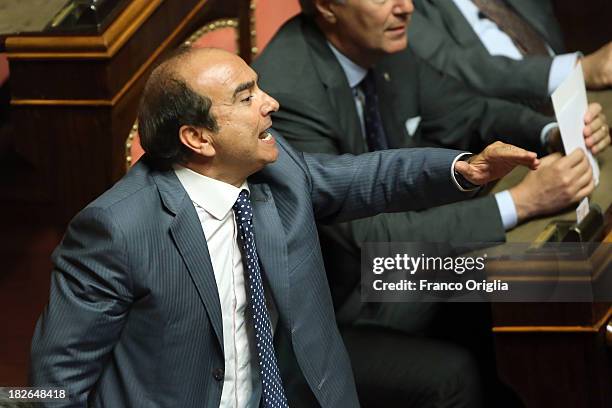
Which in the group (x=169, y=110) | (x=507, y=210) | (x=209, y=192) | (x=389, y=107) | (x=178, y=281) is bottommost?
(x=507, y=210)

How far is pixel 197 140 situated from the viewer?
2.37 meters

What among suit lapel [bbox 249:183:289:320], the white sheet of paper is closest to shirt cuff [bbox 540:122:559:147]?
the white sheet of paper

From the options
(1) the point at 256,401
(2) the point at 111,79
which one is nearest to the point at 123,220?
(1) the point at 256,401

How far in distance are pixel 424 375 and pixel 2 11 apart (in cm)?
137

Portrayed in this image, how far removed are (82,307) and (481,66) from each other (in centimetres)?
176

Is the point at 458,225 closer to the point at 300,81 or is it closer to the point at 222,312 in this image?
the point at 300,81

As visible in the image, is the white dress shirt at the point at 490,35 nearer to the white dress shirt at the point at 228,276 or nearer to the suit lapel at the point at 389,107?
the suit lapel at the point at 389,107

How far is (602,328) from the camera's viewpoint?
2.86m

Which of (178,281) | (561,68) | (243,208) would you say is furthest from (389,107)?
(178,281)

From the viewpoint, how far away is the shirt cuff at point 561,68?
3617 mm

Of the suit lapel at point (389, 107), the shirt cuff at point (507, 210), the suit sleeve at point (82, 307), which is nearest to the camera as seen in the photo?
the suit sleeve at point (82, 307)

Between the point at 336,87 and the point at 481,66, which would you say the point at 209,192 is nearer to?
the point at 336,87

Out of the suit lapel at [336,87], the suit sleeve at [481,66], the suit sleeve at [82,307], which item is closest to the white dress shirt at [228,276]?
the suit sleeve at [82,307]

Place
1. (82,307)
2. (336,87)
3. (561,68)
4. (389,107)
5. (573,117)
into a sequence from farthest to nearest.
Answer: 1. (561,68)
2. (389,107)
3. (336,87)
4. (573,117)
5. (82,307)
